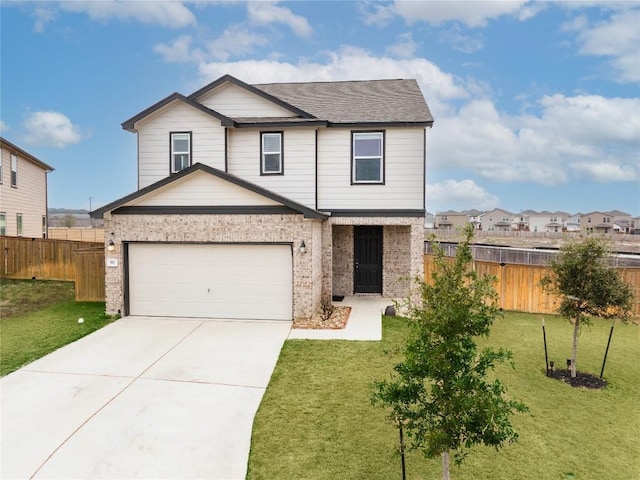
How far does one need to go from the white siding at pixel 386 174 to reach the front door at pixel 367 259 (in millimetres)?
1850

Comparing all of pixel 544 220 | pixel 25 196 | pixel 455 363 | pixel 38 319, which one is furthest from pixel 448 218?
pixel 455 363

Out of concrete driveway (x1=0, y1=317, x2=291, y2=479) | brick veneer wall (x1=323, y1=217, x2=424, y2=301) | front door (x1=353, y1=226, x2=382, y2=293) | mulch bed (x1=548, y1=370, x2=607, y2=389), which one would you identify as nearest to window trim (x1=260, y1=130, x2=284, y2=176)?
brick veneer wall (x1=323, y1=217, x2=424, y2=301)

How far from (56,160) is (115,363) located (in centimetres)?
2335

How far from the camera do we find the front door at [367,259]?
49.2ft

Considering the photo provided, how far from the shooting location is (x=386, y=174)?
1326 centimetres

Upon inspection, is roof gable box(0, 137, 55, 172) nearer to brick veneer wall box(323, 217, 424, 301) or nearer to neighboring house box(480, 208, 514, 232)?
brick veneer wall box(323, 217, 424, 301)

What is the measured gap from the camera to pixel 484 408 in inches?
148

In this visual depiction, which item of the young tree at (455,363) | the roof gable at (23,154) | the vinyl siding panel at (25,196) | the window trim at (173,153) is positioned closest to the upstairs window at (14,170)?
the vinyl siding panel at (25,196)

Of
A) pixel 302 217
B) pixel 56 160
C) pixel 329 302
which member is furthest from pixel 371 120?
pixel 56 160

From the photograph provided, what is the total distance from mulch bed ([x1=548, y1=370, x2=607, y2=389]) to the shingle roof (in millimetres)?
7986

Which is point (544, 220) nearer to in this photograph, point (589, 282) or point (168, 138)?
point (589, 282)

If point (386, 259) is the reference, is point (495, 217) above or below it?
above

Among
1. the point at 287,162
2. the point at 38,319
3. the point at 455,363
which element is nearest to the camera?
the point at 455,363

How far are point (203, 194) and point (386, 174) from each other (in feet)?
19.2
